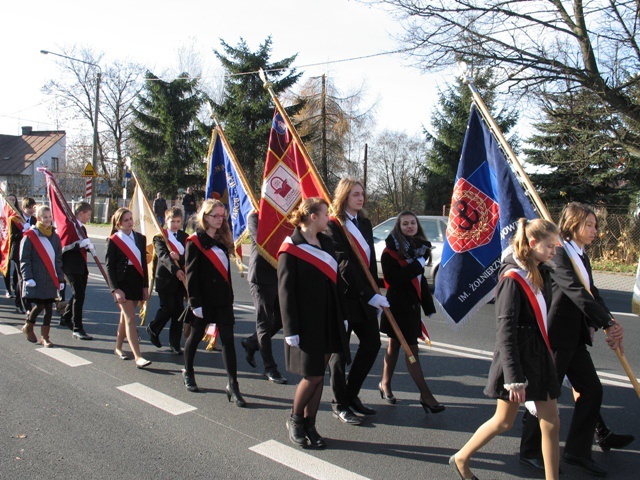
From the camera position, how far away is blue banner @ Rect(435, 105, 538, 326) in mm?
4699

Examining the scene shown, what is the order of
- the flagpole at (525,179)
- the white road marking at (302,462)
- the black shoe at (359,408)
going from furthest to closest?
1. the black shoe at (359,408)
2. the flagpole at (525,179)
3. the white road marking at (302,462)

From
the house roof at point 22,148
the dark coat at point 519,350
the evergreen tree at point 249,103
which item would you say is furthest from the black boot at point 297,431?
the house roof at point 22,148

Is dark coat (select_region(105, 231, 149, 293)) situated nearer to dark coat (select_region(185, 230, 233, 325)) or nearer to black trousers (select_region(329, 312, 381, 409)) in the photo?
dark coat (select_region(185, 230, 233, 325))

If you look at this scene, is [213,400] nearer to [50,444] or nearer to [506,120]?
[50,444]

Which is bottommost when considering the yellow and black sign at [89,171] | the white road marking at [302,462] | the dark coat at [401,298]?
the white road marking at [302,462]

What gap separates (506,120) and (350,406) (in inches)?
962

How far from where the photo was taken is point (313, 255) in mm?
3988

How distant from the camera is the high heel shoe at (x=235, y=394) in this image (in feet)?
15.8

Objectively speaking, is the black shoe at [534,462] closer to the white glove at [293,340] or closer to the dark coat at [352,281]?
the dark coat at [352,281]

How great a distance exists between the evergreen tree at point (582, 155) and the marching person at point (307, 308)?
554 inches

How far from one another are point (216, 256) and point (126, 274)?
159cm

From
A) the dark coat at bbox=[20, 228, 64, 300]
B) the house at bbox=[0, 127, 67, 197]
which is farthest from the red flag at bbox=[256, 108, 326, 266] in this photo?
the house at bbox=[0, 127, 67, 197]

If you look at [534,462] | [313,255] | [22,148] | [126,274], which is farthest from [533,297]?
[22,148]

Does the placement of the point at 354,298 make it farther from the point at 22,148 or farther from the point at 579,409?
the point at 22,148
